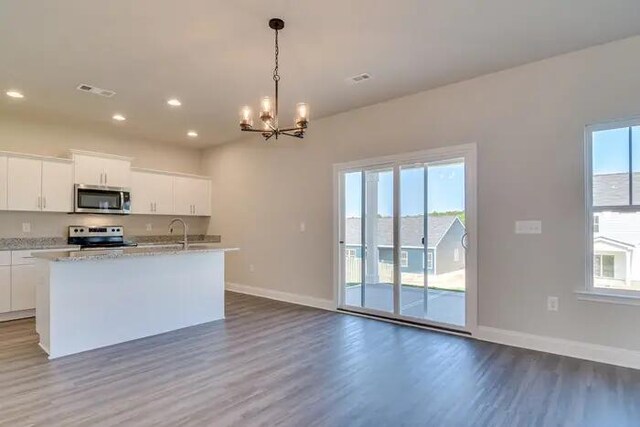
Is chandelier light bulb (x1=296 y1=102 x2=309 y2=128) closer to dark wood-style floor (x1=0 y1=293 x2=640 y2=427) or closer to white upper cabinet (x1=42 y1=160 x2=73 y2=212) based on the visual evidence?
dark wood-style floor (x1=0 y1=293 x2=640 y2=427)

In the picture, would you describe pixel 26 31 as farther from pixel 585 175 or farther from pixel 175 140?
pixel 585 175

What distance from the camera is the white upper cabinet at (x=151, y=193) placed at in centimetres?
624

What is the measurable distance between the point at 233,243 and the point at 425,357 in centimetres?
443

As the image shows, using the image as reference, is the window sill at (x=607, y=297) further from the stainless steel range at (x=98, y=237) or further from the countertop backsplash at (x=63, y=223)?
the countertop backsplash at (x=63, y=223)

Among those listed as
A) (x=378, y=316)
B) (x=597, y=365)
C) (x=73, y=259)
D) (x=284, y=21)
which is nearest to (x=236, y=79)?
(x=284, y=21)

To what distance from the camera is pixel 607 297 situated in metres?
3.26

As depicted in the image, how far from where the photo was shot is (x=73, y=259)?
335 centimetres

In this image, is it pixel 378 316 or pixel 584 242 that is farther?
pixel 378 316

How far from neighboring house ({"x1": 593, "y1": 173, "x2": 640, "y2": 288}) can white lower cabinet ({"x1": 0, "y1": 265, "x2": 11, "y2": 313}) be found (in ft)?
22.1

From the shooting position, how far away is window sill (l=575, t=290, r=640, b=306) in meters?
3.16

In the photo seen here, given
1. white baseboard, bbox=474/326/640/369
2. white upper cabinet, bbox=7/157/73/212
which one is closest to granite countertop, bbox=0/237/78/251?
white upper cabinet, bbox=7/157/73/212

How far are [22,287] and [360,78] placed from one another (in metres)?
5.12

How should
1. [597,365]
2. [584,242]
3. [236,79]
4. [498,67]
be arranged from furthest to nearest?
1. [236,79]
2. [498,67]
3. [584,242]
4. [597,365]

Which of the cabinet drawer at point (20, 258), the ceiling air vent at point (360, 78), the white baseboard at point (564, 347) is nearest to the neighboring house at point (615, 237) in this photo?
the white baseboard at point (564, 347)
